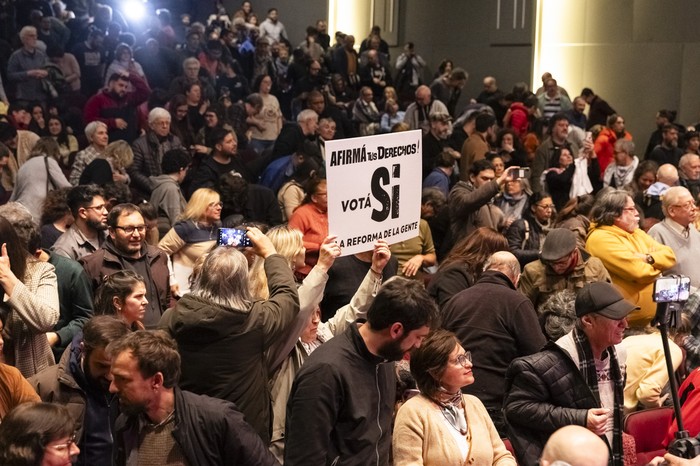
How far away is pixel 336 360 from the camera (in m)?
4.13

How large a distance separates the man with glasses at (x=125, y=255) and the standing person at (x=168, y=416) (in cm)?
230

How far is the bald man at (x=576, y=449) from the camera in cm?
337

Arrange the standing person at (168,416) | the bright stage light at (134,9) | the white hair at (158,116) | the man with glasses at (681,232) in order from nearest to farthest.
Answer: the standing person at (168,416), the man with glasses at (681,232), the white hair at (158,116), the bright stage light at (134,9)

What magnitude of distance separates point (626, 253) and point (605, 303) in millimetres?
2863

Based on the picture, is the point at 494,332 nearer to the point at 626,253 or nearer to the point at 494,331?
the point at 494,331

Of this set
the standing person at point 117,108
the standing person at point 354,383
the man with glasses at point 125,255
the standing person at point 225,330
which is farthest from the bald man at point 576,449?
the standing person at point 117,108

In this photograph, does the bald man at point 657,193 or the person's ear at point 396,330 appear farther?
the bald man at point 657,193

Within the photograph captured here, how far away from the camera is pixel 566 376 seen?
477 centimetres

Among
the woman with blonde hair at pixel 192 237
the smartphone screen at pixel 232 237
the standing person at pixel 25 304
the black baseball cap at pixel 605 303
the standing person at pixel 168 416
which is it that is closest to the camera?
the standing person at pixel 168 416

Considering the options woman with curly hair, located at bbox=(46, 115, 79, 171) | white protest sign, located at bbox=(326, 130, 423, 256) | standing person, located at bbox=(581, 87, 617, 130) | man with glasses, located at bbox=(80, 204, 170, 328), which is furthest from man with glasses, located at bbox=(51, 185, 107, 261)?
standing person, located at bbox=(581, 87, 617, 130)

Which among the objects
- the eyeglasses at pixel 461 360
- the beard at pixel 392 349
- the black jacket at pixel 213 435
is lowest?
the black jacket at pixel 213 435

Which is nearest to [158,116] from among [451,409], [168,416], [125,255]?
[125,255]

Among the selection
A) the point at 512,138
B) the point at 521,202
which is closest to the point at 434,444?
the point at 521,202

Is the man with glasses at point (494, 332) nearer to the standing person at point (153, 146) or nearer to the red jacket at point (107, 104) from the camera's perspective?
the standing person at point (153, 146)
